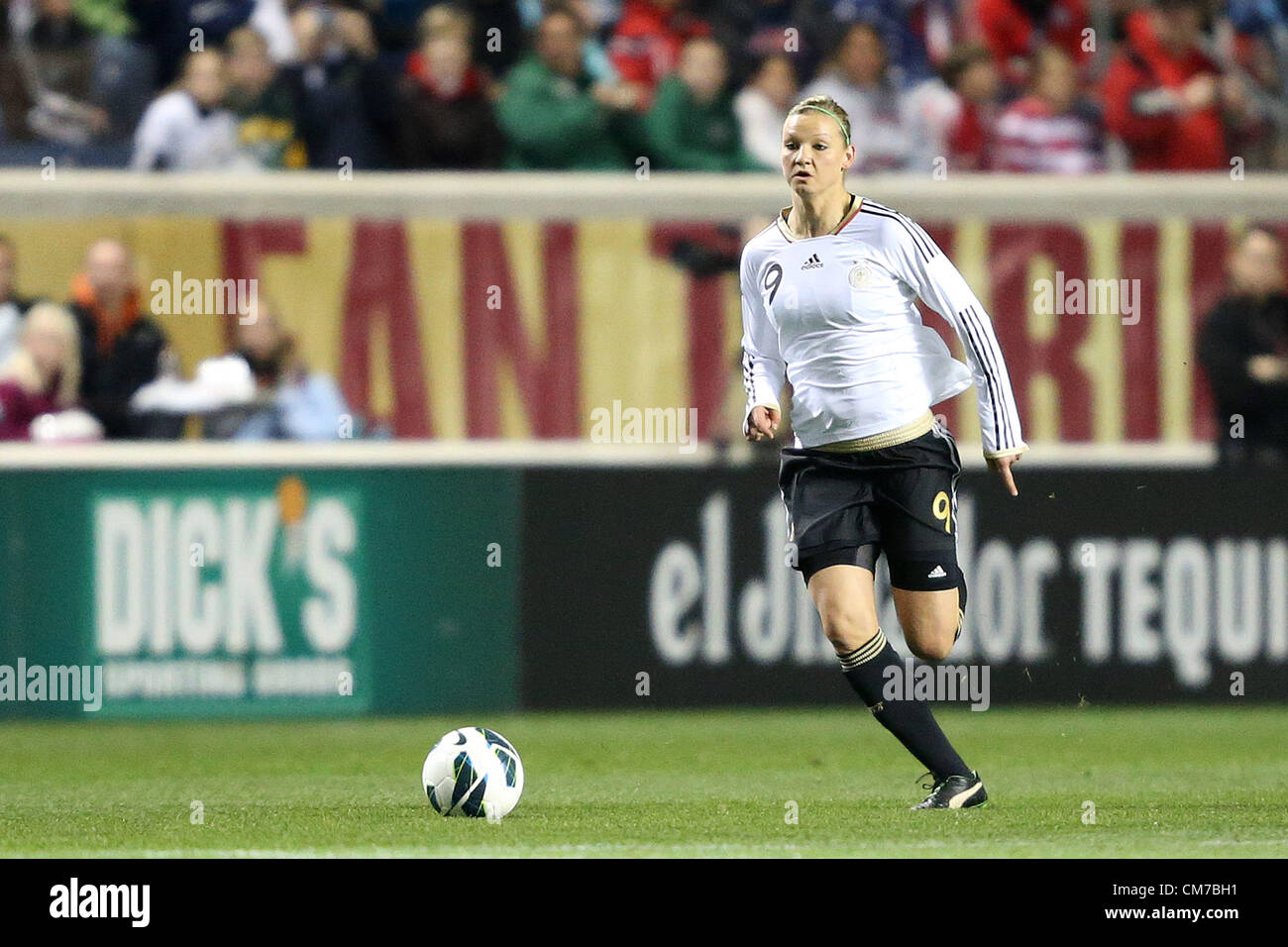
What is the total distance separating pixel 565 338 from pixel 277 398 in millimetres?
1857

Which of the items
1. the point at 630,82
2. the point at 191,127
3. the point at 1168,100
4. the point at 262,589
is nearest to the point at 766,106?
the point at 630,82

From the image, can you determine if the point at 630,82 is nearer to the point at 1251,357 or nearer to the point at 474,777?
the point at 1251,357

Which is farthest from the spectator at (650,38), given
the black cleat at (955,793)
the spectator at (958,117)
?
the black cleat at (955,793)

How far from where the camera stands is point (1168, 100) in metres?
14.7

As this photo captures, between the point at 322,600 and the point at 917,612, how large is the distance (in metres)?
5.20

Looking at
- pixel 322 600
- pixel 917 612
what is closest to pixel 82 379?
pixel 322 600

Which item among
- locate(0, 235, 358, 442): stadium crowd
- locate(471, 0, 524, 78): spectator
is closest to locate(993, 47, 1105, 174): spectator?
locate(471, 0, 524, 78): spectator

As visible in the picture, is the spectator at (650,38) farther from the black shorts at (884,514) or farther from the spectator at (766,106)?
the black shorts at (884,514)

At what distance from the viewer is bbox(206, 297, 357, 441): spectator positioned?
1301 cm

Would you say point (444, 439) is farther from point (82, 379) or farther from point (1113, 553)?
point (1113, 553)

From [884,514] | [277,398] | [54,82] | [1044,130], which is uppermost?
[54,82]

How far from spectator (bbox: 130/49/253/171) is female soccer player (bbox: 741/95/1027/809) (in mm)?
6633

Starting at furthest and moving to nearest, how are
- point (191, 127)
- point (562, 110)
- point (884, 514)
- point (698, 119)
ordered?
1. point (698, 119)
2. point (562, 110)
3. point (191, 127)
4. point (884, 514)

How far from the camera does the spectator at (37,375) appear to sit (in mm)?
12672
